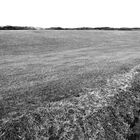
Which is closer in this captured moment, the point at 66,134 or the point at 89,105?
the point at 66,134

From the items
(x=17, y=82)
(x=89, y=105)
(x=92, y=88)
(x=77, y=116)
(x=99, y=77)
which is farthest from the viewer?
(x=99, y=77)

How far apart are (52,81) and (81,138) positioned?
16.8ft

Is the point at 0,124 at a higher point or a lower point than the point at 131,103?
higher

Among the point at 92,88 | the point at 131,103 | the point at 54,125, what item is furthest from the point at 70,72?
the point at 54,125

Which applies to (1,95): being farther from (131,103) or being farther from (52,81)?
(131,103)

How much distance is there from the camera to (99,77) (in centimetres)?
1191

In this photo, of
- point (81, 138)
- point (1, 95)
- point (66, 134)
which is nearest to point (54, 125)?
point (66, 134)

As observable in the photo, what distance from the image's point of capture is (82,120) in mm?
6961

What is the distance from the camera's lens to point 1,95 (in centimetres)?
855

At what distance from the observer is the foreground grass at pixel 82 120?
611cm

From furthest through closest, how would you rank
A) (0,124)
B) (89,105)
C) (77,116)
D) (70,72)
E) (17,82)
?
(70,72), (17,82), (89,105), (77,116), (0,124)

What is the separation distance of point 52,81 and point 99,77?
3.03 meters

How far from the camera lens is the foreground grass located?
240 inches

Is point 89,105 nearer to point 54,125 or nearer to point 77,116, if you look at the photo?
point 77,116
